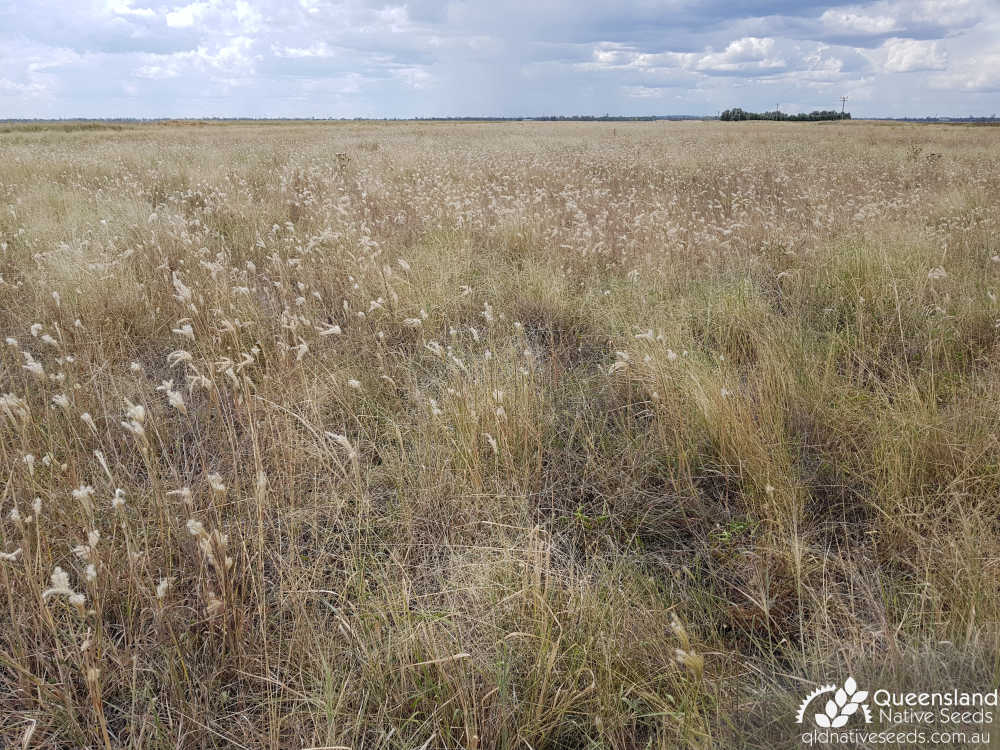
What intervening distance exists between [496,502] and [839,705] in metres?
1.35

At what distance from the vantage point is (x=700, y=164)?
12016 millimetres

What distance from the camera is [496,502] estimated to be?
93.2 inches

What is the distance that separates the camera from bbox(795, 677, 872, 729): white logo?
1320 mm

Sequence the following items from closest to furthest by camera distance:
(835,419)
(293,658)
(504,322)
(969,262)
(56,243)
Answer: (293,658) < (835,419) < (504,322) < (969,262) < (56,243)

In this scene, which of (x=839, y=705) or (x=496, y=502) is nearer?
(x=839, y=705)

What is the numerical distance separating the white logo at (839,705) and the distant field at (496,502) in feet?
0.22

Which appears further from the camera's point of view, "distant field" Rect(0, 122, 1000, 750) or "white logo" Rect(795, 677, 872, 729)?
"distant field" Rect(0, 122, 1000, 750)

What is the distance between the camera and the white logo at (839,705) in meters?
1.32

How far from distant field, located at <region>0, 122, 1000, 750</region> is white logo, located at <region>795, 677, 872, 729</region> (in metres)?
0.07

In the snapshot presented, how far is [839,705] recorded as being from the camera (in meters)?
1.37

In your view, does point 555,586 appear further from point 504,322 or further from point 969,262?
point 969,262

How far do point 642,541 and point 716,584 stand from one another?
0.34 meters

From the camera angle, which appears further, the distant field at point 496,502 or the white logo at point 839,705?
the distant field at point 496,502

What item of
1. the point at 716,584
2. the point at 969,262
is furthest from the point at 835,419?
the point at 969,262
